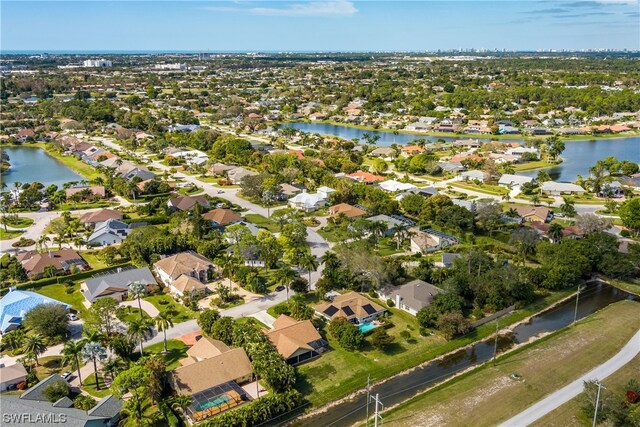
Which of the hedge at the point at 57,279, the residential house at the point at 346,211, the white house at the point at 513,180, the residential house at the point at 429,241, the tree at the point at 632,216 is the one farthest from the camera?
the white house at the point at 513,180

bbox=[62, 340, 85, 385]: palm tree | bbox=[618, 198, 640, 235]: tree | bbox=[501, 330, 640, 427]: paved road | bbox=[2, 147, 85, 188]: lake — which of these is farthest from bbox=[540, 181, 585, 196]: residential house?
bbox=[2, 147, 85, 188]: lake

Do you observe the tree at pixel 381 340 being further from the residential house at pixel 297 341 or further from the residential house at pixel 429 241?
the residential house at pixel 429 241

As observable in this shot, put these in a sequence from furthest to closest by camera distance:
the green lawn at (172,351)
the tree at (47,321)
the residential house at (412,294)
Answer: the residential house at (412,294)
the tree at (47,321)
the green lawn at (172,351)

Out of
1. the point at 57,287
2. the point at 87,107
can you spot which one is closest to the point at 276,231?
the point at 57,287

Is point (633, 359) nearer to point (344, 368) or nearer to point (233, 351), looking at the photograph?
point (344, 368)

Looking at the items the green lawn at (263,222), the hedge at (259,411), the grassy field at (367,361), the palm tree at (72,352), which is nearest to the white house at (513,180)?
the green lawn at (263,222)

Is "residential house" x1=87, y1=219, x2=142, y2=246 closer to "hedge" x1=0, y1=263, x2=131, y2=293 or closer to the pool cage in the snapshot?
"hedge" x1=0, y1=263, x2=131, y2=293

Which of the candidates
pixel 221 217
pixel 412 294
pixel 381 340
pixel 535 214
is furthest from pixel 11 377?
pixel 535 214
